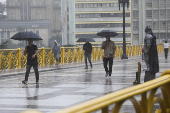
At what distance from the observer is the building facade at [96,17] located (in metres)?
132

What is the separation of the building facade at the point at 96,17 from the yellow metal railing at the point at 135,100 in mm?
126709

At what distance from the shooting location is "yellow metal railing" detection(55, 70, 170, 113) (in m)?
2.84

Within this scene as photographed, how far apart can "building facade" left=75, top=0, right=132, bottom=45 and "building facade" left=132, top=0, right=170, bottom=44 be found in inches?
376

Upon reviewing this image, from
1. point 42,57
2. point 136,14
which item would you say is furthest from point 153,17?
point 42,57

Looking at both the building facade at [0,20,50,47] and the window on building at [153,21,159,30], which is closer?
the window on building at [153,21,159,30]

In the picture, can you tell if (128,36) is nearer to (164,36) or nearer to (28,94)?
(164,36)

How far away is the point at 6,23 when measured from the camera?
14388 centimetres

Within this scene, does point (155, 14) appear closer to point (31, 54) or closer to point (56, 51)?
point (56, 51)

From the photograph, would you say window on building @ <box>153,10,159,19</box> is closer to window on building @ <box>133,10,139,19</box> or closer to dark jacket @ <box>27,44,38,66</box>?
window on building @ <box>133,10,139,19</box>

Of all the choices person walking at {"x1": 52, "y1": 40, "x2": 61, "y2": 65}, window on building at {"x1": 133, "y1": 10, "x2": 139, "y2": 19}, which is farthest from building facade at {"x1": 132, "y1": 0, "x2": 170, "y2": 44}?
person walking at {"x1": 52, "y1": 40, "x2": 61, "y2": 65}

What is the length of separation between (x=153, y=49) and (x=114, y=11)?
122 metres

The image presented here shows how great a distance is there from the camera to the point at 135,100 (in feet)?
12.5

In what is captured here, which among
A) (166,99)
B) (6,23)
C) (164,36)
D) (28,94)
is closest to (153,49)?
(28,94)

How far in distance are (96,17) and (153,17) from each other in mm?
20130
